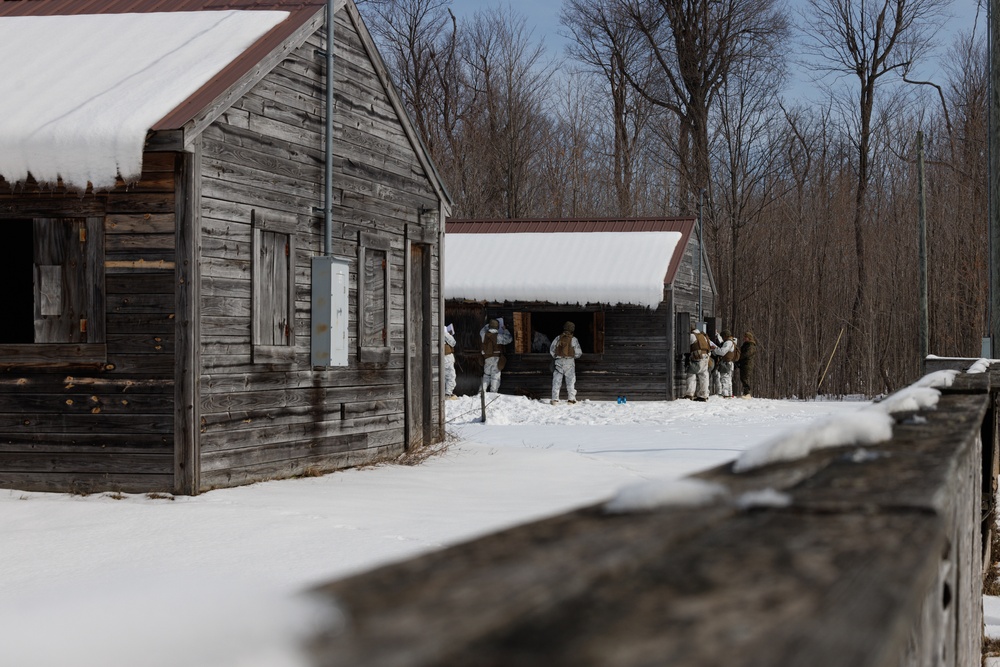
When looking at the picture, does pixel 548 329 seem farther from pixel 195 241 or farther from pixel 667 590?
pixel 667 590

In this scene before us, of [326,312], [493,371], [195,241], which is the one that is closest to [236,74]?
[195,241]

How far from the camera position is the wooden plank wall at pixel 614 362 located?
90.4ft

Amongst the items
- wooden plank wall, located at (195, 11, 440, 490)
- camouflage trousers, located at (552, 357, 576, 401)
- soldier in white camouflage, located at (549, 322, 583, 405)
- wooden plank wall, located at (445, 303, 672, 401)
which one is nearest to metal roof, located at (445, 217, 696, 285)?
wooden plank wall, located at (445, 303, 672, 401)

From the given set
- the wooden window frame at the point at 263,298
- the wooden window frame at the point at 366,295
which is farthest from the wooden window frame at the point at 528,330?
the wooden window frame at the point at 263,298

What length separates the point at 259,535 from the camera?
8.49m

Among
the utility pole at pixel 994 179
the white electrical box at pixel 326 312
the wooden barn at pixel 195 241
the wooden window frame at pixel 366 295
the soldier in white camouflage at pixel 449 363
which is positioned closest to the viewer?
the wooden barn at pixel 195 241

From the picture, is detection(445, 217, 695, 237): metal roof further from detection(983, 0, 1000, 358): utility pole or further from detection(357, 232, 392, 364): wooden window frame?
detection(357, 232, 392, 364): wooden window frame

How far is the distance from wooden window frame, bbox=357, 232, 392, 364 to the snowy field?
1.29 meters

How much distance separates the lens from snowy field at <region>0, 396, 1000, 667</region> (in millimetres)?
970

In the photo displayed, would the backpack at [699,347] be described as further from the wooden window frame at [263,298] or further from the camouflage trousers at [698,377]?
the wooden window frame at [263,298]

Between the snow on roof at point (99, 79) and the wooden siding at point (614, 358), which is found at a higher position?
the snow on roof at point (99, 79)

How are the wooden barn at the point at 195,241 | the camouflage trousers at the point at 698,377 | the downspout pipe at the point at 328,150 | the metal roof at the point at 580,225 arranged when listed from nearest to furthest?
the wooden barn at the point at 195,241, the downspout pipe at the point at 328,150, the camouflage trousers at the point at 698,377, the metal roof at the point at 580,225

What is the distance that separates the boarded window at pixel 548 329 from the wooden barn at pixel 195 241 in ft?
46.1

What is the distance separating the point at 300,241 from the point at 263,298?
3.14ft
